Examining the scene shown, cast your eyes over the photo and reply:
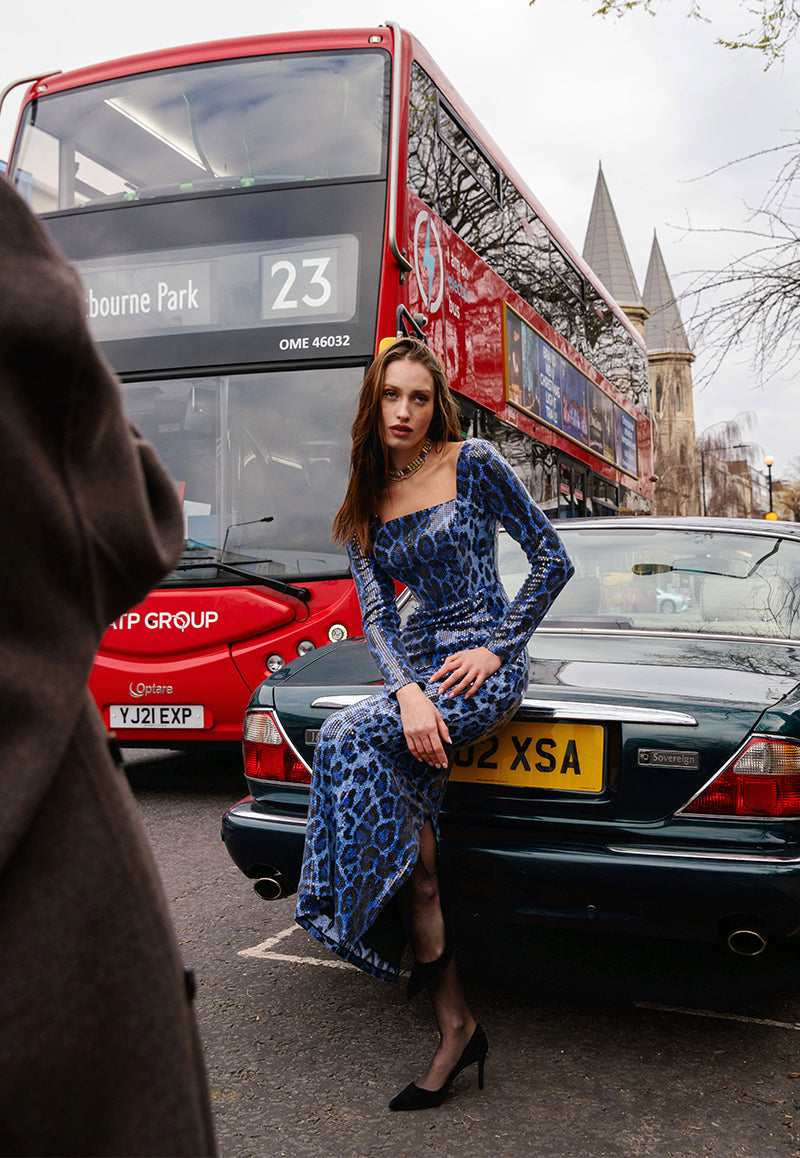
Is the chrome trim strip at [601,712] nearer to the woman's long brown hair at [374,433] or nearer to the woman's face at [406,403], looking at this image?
the woman's long brown hair at [374,433]

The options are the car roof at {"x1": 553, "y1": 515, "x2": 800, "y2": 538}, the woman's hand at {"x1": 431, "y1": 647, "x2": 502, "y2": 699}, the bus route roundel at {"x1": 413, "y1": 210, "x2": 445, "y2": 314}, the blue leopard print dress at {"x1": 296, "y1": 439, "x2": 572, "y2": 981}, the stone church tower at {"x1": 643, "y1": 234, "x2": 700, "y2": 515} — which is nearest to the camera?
the blue leopard print dress at {"x1": 296, "y1": 439, "x2": 572, "y2": 981}

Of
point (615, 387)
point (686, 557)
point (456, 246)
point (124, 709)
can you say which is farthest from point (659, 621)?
point (615, 387)

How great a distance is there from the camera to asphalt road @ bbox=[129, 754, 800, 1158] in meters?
2.47

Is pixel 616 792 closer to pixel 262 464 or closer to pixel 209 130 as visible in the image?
pixel 262 464

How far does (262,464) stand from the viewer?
6.68 meters

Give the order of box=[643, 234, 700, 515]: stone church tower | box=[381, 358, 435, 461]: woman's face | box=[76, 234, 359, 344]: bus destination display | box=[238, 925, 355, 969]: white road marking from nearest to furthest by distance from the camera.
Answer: box=[381, 358, 435, 461]: woman's face → box=[238, 925, 355, 969]: white road marking → box=[76, 234, 359, 344]: bus destination display → box=[643, 234, 700, 515]: stone church tower

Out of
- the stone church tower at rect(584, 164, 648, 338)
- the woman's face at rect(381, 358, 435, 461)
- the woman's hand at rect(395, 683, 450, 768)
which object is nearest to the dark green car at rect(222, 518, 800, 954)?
the woman's hand at rect(395, 683, 450, 768)

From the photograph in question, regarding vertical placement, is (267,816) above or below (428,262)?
below

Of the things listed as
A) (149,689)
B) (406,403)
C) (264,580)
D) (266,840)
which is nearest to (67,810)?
(406,403)

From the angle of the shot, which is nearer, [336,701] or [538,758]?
[538,758]

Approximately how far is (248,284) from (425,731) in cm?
482

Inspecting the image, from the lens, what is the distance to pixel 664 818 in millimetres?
2756

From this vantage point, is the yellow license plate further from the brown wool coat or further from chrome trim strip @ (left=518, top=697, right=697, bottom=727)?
the brown wool coat

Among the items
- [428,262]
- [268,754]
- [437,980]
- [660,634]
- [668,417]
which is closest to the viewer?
[437,980]
